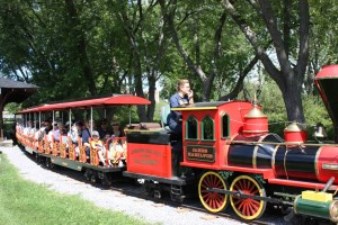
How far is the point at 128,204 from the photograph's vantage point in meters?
10.9

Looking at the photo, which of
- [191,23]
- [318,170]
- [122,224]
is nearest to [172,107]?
[122,224]

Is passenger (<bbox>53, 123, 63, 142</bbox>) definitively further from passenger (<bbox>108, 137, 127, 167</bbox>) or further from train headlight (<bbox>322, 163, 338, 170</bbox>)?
train headlight (<bbox>322, 163, 338, 170</bbox>)

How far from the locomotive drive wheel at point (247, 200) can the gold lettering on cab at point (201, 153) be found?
2.16ft

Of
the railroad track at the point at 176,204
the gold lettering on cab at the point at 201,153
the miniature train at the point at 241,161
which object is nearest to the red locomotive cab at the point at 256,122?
the miniature train at the point at 241,161

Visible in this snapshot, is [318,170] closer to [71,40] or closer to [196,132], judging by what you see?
[196,132]

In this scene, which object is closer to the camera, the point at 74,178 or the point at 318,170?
the point at 318,170

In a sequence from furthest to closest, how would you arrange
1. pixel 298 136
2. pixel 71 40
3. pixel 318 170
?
pixel 71 40 → pixel 298 136 → pixel 318 170

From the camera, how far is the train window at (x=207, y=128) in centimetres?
941

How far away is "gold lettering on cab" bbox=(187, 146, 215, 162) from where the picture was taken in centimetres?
941

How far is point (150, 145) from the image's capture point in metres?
11.1

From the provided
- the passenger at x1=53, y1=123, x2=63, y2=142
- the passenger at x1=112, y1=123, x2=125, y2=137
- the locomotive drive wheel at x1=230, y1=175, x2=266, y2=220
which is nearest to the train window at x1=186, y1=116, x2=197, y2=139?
the locomotive drive wheel at x1=230, y1=175, x2=266, y2=220

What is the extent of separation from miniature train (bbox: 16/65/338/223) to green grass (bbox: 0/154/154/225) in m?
1.64

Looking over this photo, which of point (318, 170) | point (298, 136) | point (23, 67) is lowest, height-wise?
point (318, 170)

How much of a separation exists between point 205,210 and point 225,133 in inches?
64.9
